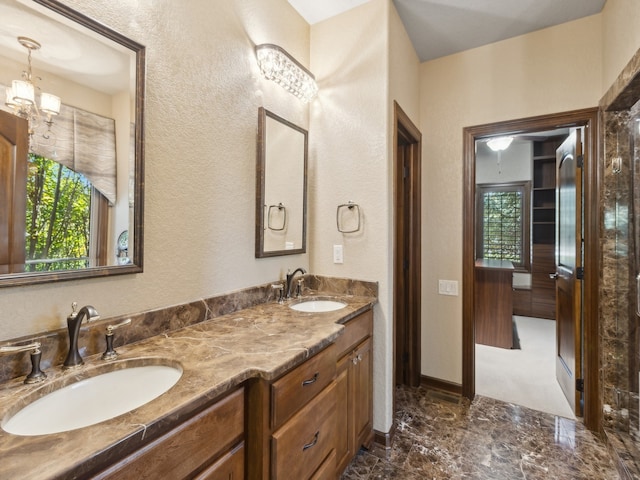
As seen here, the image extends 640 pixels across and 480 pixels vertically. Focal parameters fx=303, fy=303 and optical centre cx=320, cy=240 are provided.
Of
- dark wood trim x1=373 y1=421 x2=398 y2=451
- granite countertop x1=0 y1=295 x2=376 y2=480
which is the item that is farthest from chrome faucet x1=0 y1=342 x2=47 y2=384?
dark wood trim x1=373 y1=421 x2=398 y2=451

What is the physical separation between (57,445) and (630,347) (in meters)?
2.73

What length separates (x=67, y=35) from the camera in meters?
1.03

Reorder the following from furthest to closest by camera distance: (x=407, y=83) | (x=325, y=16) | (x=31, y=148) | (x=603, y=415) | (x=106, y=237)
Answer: (x=407, y=83) → (x=325, y=16) → (x=603, y=415) → (x=106, y=237) → (x=31, y=148)

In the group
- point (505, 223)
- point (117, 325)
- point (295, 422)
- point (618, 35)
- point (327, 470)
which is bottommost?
point (327, 470)

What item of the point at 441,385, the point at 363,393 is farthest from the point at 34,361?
the point at 441,385

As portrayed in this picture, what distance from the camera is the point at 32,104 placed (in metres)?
0.93

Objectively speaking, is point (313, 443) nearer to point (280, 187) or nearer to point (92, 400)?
point (92, 400)

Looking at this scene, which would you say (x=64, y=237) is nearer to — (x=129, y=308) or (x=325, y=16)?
(x=129, y=308)

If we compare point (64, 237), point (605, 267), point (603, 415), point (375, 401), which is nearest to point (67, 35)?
point (64, 237)

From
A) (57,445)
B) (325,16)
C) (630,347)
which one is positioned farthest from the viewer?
(325,16)

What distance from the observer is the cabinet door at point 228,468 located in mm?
849

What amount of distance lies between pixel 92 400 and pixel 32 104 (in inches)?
36.3

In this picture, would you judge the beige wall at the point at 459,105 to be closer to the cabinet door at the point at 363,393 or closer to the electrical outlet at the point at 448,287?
the electrical outlet at the point at 448,287

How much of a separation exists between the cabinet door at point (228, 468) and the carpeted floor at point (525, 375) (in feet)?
7.63
